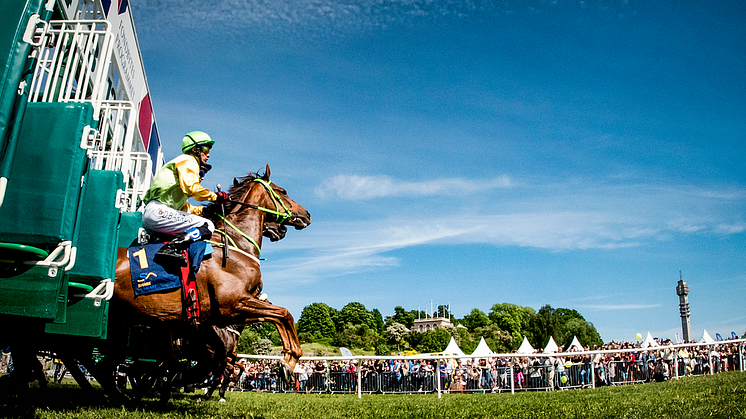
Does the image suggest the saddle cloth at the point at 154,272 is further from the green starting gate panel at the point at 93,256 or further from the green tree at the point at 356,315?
the green tree at the point at 356,315

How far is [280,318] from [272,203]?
6.63 ft

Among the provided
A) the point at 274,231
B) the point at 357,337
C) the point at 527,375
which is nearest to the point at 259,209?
the point at 274,231

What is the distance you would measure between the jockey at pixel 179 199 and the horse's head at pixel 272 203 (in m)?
0.87

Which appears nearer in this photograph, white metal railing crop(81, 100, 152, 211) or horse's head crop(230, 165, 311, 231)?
white metal railing crop(81, 100, 152, 211)

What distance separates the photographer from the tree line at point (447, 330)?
105m

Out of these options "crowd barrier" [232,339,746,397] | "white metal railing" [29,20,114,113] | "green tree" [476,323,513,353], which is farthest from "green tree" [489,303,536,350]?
"white metal railing" [29,20,114,113]

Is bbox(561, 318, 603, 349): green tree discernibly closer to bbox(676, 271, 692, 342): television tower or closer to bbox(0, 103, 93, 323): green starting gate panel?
bbox(676, 271, 692, 342): television tower

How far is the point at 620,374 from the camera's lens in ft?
59.3

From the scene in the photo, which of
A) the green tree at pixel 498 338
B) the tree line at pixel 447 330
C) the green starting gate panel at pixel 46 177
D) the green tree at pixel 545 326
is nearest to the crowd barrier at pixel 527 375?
the green starting gate panel at pixel 46 177

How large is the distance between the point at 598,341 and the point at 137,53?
11646 cm

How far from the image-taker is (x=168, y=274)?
5719 millimetres

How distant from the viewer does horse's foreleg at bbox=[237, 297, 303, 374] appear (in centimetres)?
616

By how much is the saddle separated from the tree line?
84.3 meters

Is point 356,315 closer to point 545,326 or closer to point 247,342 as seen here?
point 545,326
